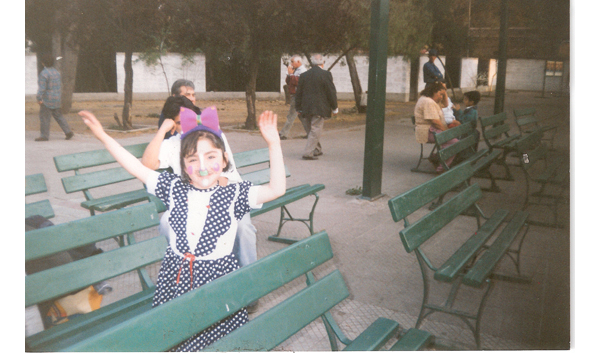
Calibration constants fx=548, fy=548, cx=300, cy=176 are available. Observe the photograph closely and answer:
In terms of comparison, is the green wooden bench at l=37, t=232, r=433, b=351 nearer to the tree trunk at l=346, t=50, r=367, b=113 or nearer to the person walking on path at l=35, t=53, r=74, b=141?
the person walking on path at l=35, t=53, r=74, b=141

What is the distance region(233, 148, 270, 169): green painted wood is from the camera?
4164 millimetres

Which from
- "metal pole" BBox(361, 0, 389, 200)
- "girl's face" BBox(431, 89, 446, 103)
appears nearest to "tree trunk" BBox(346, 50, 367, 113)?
"girl's face" BBox(431, 89, 446, 103)

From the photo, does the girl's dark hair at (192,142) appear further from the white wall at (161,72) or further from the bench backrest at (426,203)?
the white wall at (161,72)

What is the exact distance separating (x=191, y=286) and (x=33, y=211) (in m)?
1.07

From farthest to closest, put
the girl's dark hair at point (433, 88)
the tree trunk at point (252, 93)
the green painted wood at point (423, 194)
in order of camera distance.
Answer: the girl's dark hair at point (433, 88), the tree trunk at point (252, 93), the green painted wood at point (423, 194)

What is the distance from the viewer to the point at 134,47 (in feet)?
16.9

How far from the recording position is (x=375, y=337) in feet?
7.32

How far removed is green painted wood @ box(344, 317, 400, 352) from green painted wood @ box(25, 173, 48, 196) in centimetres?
178

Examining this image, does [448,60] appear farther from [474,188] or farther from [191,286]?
[191,286]

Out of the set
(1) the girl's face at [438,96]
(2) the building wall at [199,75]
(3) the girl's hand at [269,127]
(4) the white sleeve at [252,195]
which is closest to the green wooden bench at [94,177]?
(2) the building wall at [199,75]

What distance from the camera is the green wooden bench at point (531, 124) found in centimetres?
364

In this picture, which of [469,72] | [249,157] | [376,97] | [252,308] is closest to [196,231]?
[252,308]

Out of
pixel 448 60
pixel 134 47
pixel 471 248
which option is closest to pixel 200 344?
pixel 471 248

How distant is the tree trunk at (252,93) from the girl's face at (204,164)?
4.30 m
